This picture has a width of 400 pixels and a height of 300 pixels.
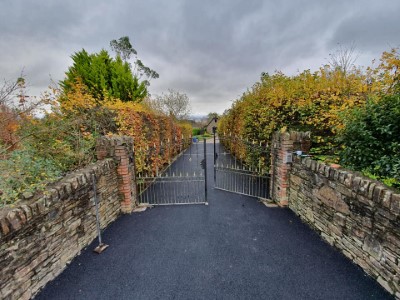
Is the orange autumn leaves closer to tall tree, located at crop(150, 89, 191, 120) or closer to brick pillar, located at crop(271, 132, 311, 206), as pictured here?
brick pillar, located at crop(271, 132, 311, 206)

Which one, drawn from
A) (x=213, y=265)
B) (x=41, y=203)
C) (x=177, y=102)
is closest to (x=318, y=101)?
(x=213, y=265)

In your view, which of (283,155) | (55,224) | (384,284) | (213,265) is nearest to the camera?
(384,284)

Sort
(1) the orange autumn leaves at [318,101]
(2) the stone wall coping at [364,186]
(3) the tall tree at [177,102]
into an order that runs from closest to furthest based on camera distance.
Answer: (2) the stone wall coping at [364,186] < (1) the orange autumn leaves at [318,101] < (3) the tall tree at [177,102]

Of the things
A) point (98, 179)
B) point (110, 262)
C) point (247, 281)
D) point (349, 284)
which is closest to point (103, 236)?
point (110, 262)

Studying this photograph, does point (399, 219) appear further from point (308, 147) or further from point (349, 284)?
point (308, 147)

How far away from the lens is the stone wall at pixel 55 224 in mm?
1966

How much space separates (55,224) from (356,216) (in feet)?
15.1

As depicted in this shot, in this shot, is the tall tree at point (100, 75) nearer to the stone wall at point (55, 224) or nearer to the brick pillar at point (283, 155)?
the stone wall at point (55, 224)

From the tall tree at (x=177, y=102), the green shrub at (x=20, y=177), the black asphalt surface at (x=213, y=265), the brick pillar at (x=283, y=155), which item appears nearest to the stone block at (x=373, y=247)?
the black asphalt surface at (x=213, y=265)

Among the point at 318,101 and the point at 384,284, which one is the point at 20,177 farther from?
the point at 318,101

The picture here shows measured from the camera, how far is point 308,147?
14.4ft

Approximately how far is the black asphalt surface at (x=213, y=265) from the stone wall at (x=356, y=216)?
0.21 metres

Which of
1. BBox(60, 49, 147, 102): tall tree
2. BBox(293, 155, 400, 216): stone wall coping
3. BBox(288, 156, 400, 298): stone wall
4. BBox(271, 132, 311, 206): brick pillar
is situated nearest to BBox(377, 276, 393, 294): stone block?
BBox(288, 156, 400, 298): stone wall

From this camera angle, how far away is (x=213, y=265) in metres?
2.79
